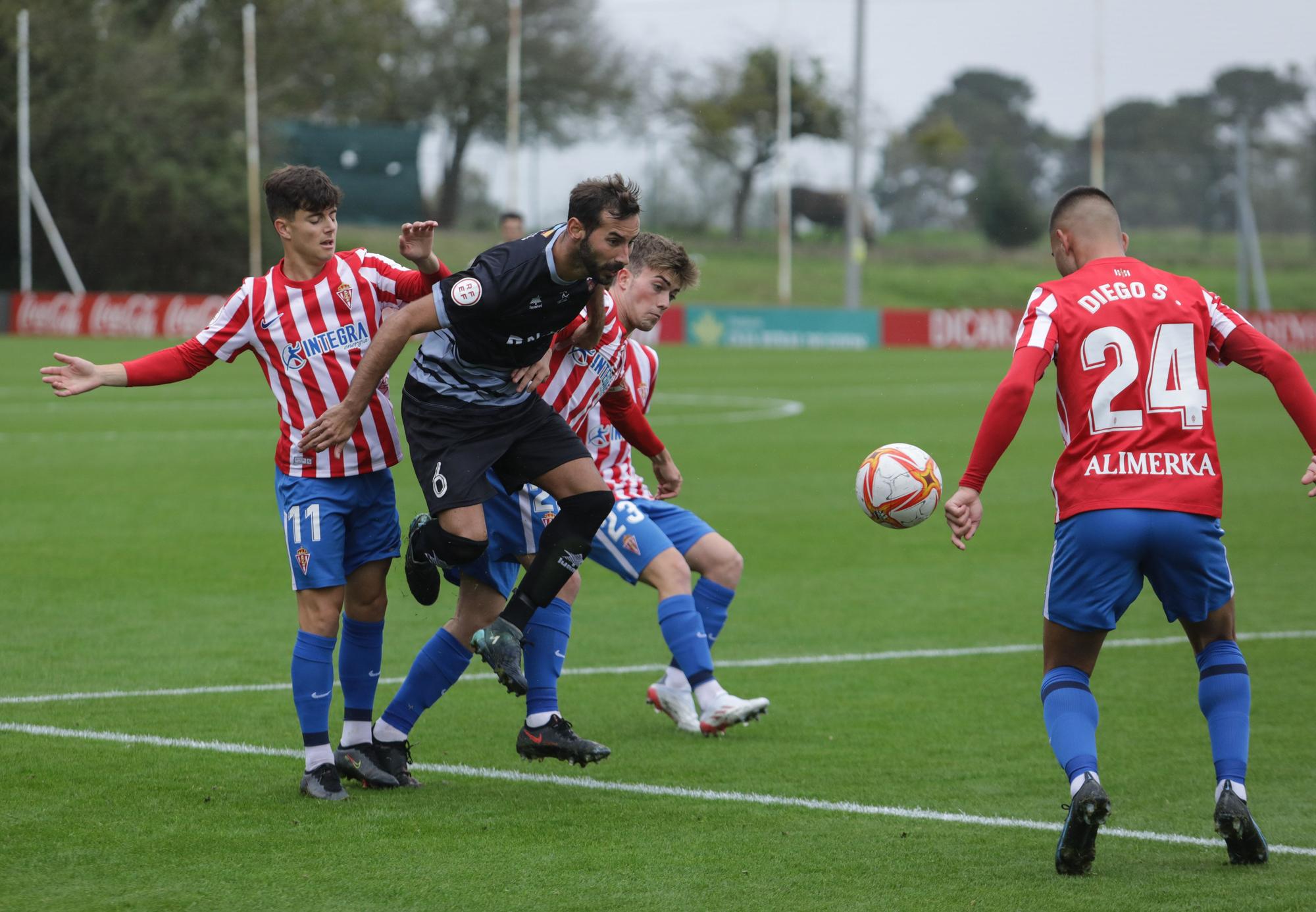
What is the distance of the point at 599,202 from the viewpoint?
4.93 m

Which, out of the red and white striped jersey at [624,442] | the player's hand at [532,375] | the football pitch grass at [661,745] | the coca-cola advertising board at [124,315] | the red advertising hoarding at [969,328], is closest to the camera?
the football pitch grass at [661,745]

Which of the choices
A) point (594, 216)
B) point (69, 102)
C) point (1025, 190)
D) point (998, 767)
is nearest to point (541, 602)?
point (594, 216)

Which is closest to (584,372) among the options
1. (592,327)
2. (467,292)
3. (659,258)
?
(592,327)

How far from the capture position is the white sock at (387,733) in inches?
216

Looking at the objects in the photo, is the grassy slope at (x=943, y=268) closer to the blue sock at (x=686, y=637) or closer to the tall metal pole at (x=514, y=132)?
the tall metal pole at (x=514, y=132)

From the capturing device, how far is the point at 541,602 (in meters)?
5.25

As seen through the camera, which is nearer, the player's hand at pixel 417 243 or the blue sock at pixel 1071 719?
the blue sock at pixel 1071 719

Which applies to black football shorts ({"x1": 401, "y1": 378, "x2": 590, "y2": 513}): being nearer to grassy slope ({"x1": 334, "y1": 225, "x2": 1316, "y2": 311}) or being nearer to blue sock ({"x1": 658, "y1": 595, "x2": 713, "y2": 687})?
blue sock ({"x1": 658, "y1": 595, "x2": 713, "y2": 687})

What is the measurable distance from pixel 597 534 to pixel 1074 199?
243 cm

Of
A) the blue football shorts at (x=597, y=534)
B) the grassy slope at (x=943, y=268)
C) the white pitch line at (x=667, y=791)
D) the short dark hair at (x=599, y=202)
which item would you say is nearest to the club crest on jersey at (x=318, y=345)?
the blue football shorts at (x=597, y=534)

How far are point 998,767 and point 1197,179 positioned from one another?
1834 inches

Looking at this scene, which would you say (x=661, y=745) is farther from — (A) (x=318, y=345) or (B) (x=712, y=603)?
(A) (x=318, y=345)

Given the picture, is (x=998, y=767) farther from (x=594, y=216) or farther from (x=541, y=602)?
(x=594, y=216)

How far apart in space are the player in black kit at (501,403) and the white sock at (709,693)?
1.08 metres
